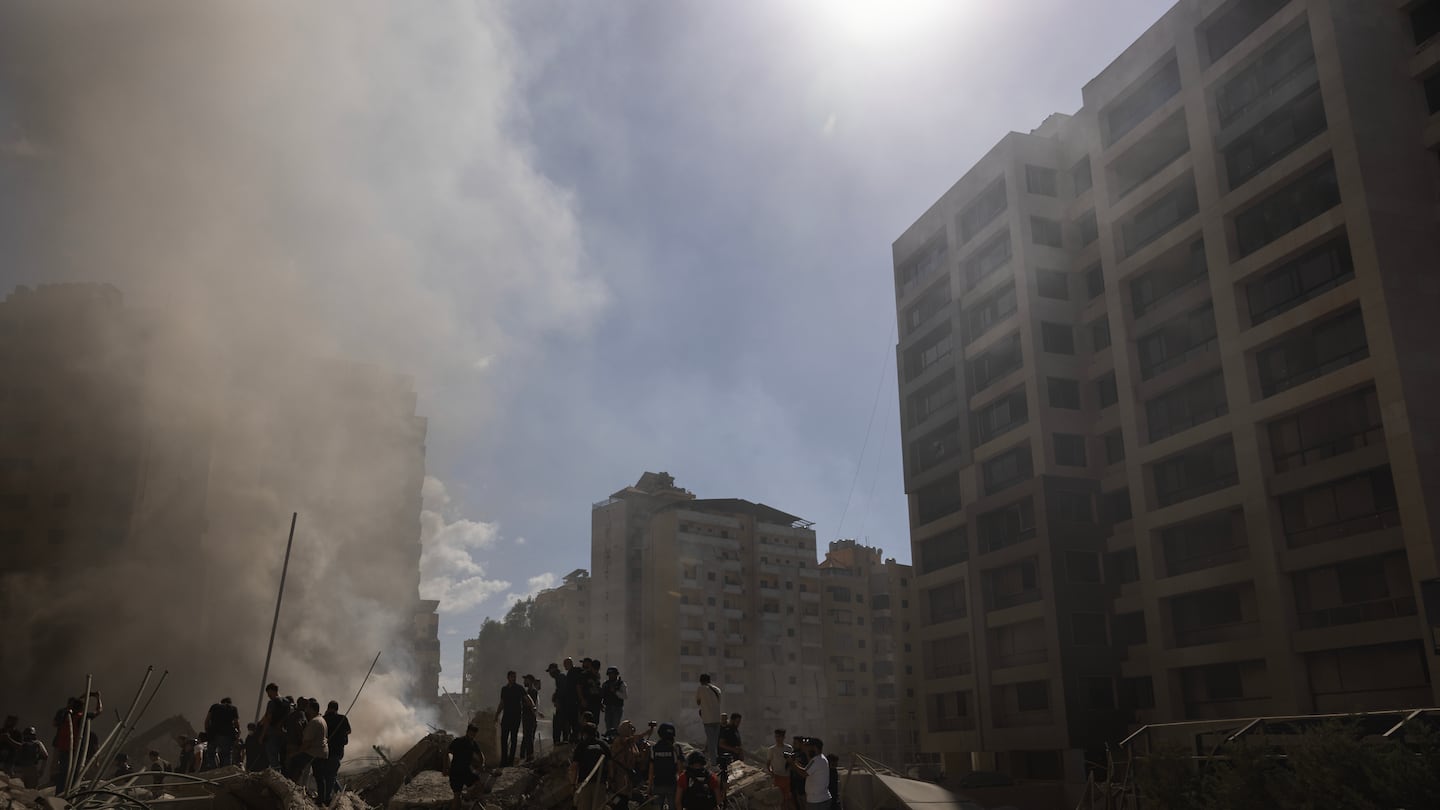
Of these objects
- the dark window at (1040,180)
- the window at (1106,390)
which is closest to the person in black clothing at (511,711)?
the window at (1106,390)

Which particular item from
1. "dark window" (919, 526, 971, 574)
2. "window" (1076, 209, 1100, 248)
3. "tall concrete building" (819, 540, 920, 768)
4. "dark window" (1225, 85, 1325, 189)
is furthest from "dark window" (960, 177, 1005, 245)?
"tall concrete building" (819, 540, 920, 768)

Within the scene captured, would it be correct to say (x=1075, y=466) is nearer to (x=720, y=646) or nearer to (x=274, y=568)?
(x=274, y=568)

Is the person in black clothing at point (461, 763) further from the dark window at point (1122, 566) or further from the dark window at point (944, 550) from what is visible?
the dark window at point (944, 550)

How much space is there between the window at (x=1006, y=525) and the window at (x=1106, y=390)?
5402 millimetres

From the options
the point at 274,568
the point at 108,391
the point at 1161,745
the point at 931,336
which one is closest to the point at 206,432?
the point at 108,391

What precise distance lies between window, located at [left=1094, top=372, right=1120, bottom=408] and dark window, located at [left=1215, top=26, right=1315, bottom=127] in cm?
1150

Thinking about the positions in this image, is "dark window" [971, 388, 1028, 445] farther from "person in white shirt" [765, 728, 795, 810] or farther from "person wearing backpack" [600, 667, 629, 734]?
"person in white shirt" [765, 728, 795, 810]

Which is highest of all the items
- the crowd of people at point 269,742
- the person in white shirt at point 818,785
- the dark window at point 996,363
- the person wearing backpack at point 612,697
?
the dark window at point 996,363

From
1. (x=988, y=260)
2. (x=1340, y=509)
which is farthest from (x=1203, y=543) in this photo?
(x=988, y=260)

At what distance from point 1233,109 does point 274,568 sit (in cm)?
4540

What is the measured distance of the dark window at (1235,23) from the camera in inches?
1369

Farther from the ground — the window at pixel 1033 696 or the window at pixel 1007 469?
the window at pixel 1007 469

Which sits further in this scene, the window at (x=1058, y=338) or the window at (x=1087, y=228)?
the window at (x=1087, y=228)

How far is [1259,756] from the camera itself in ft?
48.7
